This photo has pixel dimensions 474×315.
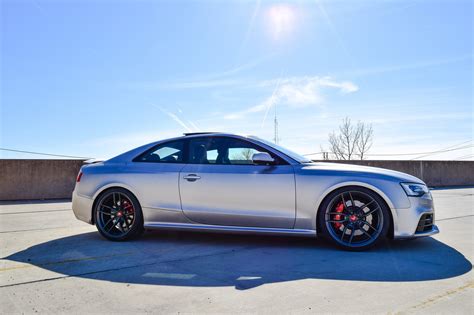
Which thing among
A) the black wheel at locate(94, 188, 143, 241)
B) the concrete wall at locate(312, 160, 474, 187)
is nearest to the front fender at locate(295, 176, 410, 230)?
the black wheel at locate(94, 188, 143, 241)

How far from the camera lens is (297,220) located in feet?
14.6

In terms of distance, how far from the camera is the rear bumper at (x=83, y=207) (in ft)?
17.1

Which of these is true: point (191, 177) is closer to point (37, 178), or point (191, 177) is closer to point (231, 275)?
point (231, 275)

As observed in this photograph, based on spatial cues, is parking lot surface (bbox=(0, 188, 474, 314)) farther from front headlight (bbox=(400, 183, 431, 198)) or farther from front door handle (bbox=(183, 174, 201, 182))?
front door handle (bbox=(183, 174, 201, 182))

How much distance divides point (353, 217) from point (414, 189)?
0.77 meters

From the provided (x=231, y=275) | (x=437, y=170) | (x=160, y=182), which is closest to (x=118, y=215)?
(x=160, y=182)

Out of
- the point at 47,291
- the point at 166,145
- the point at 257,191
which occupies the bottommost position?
the point at 47,291

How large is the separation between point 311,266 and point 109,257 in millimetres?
2147

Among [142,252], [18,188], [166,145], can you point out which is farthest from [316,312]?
[18,188]

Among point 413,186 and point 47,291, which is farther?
point 413,186

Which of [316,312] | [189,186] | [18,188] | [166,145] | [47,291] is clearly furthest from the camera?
[18,188]

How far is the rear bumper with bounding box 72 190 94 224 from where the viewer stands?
5207mm

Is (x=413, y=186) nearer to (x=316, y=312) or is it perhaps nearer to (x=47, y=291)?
(x=316, y=312)

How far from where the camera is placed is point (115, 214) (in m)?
5.14
